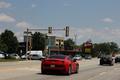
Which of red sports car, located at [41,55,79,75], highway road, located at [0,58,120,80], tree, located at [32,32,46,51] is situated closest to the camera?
highway road, located at [0,58,120,80]

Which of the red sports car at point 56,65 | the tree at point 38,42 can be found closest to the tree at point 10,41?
the tree at point 38,42

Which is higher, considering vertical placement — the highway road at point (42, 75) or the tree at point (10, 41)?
the tree at point (10, 41)

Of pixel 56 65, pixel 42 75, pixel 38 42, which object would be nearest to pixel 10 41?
pixel 38 42

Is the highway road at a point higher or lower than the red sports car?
lower

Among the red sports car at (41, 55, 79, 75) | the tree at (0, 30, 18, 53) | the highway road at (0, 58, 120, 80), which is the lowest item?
the highway road at (0, 58, 120, 80)

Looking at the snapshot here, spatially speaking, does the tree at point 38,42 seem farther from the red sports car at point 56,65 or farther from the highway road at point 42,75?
the red sports car at point 56,65

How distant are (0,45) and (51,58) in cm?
9269

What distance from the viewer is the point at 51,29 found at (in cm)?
7094

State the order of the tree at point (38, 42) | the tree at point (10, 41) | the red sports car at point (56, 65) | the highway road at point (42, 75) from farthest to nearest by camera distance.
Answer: the tree at point (38, 42) → the tree at point (10, 41) → the red sports car at point (56, 65) → the highway road at point (42, 75)

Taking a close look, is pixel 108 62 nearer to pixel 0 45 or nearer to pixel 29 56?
pixel 29 56

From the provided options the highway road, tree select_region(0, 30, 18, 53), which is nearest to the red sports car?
the highway road

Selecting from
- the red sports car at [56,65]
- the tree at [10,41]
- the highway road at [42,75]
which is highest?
the tree at [10,41]

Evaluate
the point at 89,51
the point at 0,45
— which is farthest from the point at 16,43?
the point at 89,51

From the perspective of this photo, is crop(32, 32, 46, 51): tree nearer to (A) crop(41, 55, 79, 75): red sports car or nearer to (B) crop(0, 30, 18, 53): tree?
(B) crop(0, 30, 18, 53): tree
